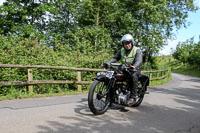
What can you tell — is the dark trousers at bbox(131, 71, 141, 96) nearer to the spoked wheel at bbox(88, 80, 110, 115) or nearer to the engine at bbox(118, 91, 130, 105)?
the engine at bbox(118, 91, 130, 105)

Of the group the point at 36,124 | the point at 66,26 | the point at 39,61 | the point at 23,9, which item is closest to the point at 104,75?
the point at 36,124

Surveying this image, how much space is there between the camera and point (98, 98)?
190 inches

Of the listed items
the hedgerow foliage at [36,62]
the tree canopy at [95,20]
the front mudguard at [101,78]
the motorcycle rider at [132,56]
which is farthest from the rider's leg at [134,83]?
the tree canopy at [95,20]

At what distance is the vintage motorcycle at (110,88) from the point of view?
472 centimetres

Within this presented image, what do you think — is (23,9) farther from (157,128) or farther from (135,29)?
(157,128)

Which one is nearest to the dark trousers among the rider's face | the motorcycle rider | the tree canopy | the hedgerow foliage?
the motorcycle rider

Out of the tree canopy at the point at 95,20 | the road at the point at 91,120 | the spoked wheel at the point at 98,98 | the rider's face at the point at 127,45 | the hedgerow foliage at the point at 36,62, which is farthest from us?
the tree canopy at the point at 95,20

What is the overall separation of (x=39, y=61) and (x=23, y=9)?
722 inches

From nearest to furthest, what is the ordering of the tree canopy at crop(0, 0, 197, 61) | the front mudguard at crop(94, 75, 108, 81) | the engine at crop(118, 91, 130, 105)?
the front mudguard at crop(94, 75, 108, 81)
the engine at crop(118, 91, 130, 105)
the tree canopy at crop(0, 0, 197, 61)

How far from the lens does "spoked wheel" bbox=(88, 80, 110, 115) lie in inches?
179

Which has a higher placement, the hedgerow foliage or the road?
the hedgerow foliage

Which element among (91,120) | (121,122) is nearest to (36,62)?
(91,120)

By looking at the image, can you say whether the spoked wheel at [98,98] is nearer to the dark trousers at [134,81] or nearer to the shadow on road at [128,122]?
the shadow on road at [128,122]

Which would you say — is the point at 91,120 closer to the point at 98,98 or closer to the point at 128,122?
the point at 98,98
